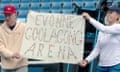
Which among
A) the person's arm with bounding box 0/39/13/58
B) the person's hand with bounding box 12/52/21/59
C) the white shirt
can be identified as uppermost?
the white shirt

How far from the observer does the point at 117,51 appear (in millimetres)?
4406

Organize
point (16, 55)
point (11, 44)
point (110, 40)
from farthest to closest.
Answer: point (11, 44), point (16, 55), point (110, 40)

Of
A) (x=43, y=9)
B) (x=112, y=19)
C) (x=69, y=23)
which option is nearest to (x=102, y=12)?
(x=69, y=23)

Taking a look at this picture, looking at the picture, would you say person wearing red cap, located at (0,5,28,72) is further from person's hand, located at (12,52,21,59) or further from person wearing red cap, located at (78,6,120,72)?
person wearing red cap, located at (78,6,120,72)

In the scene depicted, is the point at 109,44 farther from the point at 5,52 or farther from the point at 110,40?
the point at 5,52

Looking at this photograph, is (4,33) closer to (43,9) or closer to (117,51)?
(117,51)

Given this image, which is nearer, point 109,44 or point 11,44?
point 109,44

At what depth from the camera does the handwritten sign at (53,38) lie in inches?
194

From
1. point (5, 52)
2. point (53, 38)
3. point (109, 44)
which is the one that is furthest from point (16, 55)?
point (109, 44)

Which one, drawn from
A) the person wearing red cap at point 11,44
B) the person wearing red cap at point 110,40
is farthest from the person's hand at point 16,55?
the person wearing red cap at point 110,40

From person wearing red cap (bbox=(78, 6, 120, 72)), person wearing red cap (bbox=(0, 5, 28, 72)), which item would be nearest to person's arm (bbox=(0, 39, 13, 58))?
person wearing red cap (bbox=(0, 5, 28, 72))

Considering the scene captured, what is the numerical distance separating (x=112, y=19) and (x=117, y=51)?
366 millimetres

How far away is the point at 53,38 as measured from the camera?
5.02 meters

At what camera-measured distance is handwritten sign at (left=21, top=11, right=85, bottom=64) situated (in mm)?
4938
